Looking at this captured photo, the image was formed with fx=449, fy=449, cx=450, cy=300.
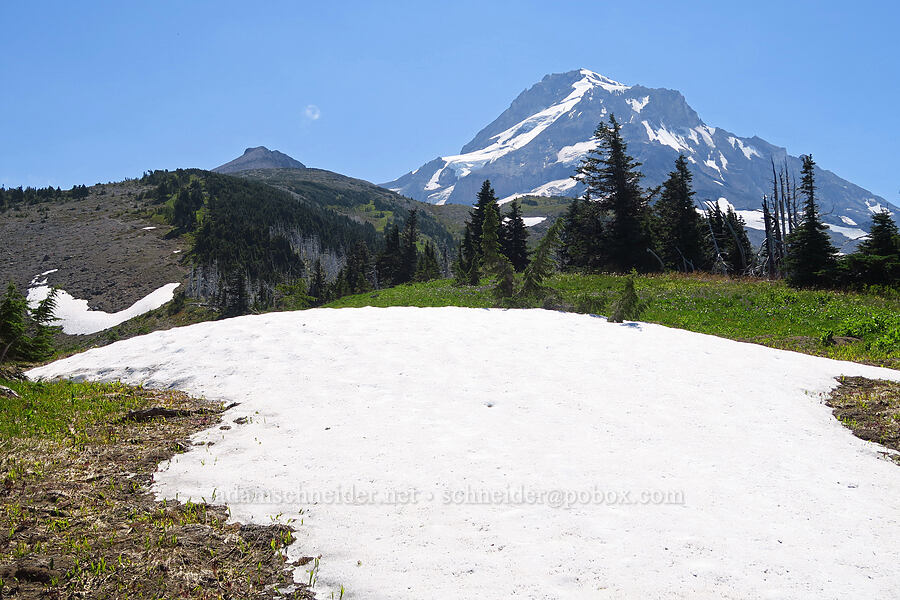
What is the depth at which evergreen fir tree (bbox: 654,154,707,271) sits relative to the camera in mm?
43344

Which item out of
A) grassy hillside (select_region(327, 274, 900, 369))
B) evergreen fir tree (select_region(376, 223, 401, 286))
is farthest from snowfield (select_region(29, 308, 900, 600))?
evergreen fir tree (select_region(376, 223, 401, 286))

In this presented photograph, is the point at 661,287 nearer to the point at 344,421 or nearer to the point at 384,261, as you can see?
the point at 344,421

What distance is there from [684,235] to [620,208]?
1102cm

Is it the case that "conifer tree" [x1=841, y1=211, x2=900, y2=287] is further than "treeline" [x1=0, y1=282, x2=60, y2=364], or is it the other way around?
"conifer tree" [x1=841, y1=211, x2=900, y2=287]

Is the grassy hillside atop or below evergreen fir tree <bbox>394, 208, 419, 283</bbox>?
below

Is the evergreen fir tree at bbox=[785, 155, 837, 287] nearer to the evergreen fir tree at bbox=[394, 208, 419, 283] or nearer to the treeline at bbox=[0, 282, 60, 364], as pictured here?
the treeline at bbox=[0, 282, 60, 364]

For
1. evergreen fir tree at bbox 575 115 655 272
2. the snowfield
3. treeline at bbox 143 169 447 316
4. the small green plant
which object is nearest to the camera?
the snowfield

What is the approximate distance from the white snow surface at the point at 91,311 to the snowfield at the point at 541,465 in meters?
123

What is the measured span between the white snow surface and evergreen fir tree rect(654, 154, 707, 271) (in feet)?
399

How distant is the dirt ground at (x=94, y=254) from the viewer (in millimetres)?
130125

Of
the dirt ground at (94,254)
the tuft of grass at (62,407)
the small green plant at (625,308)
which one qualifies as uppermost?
the dirt ground at (94,254)

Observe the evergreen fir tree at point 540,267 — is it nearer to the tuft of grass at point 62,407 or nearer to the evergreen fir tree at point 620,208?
the tuft of grass at point 62,407

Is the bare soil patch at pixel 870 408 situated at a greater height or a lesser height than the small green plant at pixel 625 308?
lesser

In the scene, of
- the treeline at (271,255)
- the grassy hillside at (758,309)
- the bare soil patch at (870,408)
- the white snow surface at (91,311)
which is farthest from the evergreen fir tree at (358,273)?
the bare soil patch at (870,408)
